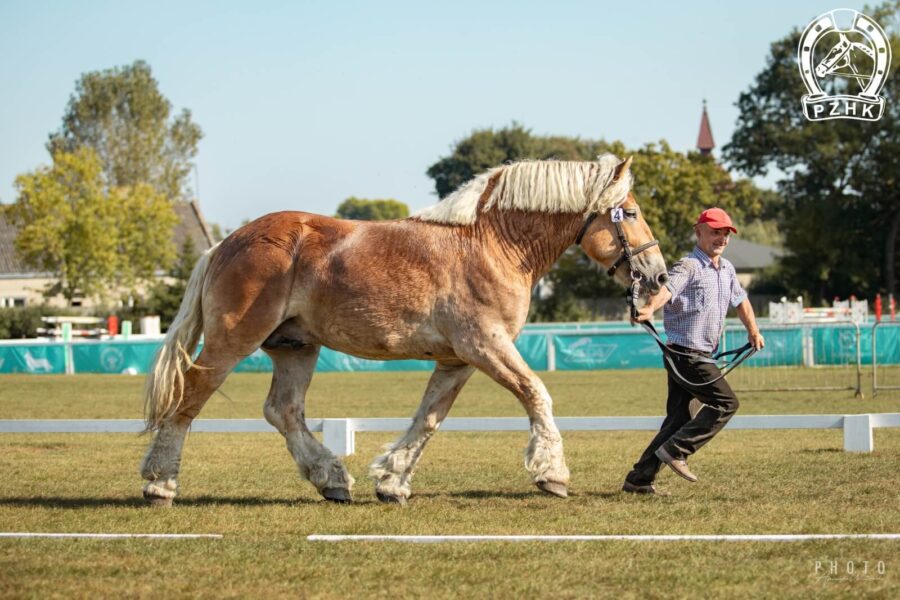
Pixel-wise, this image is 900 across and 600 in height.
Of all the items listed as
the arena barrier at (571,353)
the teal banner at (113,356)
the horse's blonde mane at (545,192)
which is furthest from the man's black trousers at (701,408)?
the teal banner at (113,356)

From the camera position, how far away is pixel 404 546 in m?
6.23

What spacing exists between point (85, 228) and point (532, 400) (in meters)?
53.5

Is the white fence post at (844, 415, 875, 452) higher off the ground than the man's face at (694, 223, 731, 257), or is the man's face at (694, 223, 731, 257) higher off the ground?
the man's face at (694, 223, 731, 257)

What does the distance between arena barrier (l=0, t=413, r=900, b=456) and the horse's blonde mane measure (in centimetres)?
283

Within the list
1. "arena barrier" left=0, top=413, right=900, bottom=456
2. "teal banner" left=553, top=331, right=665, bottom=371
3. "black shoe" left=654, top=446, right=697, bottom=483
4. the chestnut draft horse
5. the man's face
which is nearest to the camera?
the chestnut draft horse

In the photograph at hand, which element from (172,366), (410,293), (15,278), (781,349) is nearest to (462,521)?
(410,293)

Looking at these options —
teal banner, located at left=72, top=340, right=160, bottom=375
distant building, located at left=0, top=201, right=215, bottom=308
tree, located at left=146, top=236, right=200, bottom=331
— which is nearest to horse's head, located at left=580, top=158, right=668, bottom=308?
teal banner, located at left=72, top=340, right=160, bottom=375

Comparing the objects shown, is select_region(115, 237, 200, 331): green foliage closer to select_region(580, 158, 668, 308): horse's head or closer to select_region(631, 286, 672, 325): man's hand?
select_region(580, 158, 668, 308): horse's head

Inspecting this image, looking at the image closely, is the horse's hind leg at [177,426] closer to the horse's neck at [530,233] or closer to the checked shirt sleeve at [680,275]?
the horse's neck at [530,233]

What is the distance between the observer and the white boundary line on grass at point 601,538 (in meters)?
6.12

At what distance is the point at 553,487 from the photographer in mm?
7609

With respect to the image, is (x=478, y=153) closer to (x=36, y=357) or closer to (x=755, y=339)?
(x=36, y=357)

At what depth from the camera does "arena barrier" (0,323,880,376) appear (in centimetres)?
2488

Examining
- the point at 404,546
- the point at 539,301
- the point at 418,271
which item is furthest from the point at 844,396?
the point at 539,301
